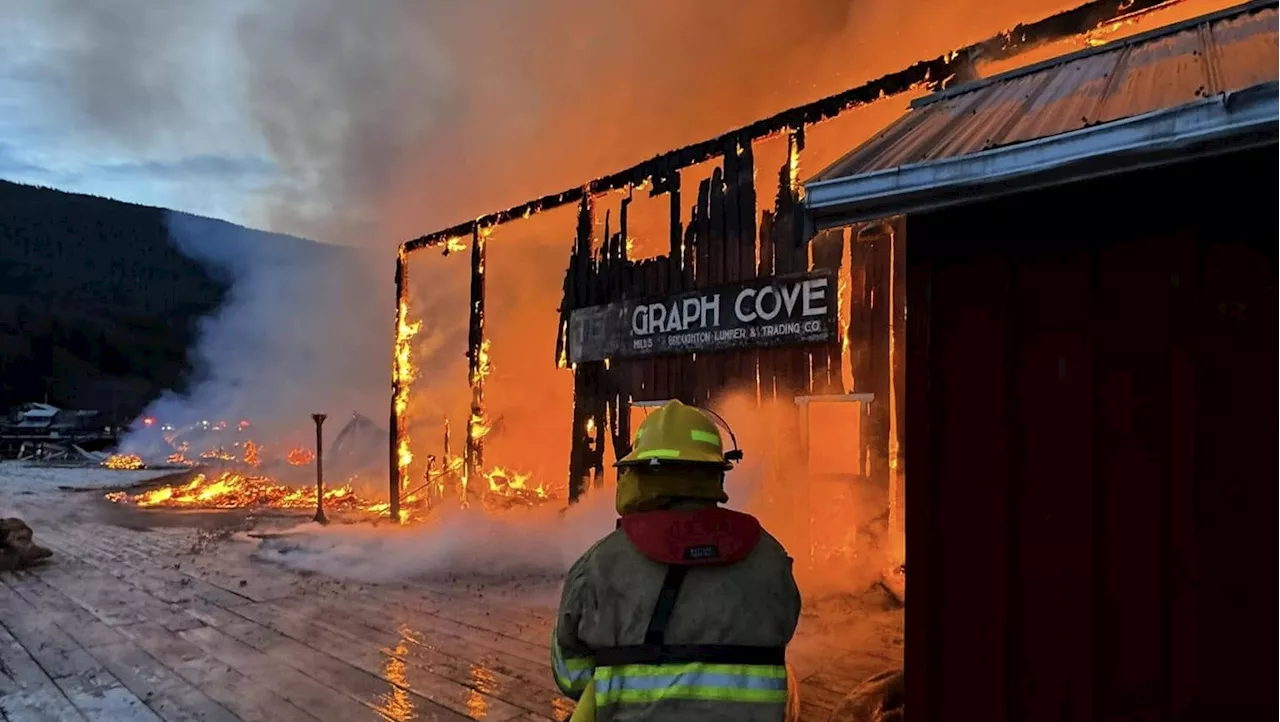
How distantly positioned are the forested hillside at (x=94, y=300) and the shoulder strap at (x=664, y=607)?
135 ft

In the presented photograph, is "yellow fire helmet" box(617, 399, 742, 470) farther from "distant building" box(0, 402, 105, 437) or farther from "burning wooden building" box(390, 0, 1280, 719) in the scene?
"distant building" box(0, 402, 105, 437)

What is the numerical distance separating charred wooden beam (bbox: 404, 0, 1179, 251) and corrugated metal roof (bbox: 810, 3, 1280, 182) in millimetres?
3353

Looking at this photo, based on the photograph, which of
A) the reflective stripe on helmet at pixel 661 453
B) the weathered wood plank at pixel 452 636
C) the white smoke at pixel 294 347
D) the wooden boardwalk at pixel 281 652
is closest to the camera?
the reflective stripe on helmet at pixel 661 453

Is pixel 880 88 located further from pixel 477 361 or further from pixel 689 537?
pixel 477 361

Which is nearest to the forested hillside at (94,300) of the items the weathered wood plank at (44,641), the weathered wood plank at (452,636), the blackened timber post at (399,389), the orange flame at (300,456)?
the orange flame at (300,456)

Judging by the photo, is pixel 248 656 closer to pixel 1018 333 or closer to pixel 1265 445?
pixel 1018 333

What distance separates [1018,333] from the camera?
8.41 ft

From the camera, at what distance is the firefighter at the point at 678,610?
76.8 inches

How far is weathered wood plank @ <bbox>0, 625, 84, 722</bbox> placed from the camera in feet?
15.4

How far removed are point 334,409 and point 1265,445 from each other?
26.3 meters

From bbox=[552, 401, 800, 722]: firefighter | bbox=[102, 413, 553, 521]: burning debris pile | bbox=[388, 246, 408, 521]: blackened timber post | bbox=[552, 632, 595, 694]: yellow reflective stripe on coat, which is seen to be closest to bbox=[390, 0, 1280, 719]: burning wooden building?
bbox=[552, 401, 800, 722]: firefighter

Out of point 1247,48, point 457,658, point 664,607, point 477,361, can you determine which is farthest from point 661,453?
point 477,361

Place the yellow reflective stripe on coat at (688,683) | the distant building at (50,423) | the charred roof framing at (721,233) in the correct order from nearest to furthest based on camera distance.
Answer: the yellow reflective stripe on coat at (688,683) → the charred roof framing at (721,233) → the distant building at (50,423)

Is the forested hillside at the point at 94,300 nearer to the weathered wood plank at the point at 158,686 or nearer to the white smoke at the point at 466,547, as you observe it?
the white smoke at the point at 466,547
